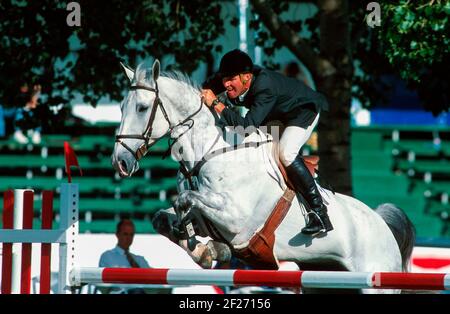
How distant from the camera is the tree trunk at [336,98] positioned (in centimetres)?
989

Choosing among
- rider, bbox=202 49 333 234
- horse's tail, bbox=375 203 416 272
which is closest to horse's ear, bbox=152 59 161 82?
rider, bbox=202 49 333 234

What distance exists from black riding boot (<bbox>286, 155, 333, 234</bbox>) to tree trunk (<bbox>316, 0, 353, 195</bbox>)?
118 inches

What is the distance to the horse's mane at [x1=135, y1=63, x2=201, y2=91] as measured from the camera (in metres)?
6.66

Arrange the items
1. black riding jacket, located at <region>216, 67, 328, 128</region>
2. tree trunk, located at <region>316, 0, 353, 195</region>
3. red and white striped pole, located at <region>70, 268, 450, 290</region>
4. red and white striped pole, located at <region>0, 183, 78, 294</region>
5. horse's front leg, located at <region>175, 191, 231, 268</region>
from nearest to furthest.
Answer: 1. red and white striped pole, located at <region>70, 268, 450, 290</region>
2. red and white striped pole, located at <region>0, 183, 78, 294</region>
3. horse's front leg, located at <region>175, 191, 231, 268</region>
4. black riding jacket, located at <region>216, 67, 328, 128</region>
5. tree trunk, located at <region>316, 0, 353, 195</region>

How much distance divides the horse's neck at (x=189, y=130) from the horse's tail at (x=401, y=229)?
1734 mm

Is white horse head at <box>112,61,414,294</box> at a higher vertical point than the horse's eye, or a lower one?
lower

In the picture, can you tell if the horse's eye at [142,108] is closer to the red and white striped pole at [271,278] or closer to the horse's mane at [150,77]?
the horse's mane at [150,77]

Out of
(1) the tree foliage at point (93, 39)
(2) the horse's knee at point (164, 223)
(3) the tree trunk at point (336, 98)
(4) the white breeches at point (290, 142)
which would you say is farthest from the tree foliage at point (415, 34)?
(1) the tree foliage at point (93, 39)

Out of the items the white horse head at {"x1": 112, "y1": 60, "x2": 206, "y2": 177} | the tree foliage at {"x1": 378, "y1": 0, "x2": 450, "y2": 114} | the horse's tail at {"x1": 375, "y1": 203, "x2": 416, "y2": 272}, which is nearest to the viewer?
the white horse head at {"x1": 112, "y1": 60, "x2": 206, "y2": 177}

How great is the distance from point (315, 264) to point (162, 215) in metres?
1.25

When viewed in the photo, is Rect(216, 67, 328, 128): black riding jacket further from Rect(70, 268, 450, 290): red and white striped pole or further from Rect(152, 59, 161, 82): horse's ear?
Rect(70, 268, 450, 290): red and white striped pole

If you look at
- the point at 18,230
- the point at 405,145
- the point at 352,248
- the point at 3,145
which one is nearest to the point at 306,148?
the point at 405,145

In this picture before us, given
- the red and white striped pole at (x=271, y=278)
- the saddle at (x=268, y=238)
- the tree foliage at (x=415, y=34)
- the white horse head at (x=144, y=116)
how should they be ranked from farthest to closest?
the tree foliage at (x=415, y=34) < the saddle at (x=268, y=238) < the white horse head at (x=144, y=116) < the red and white striped pole at (x=271, y=278)
